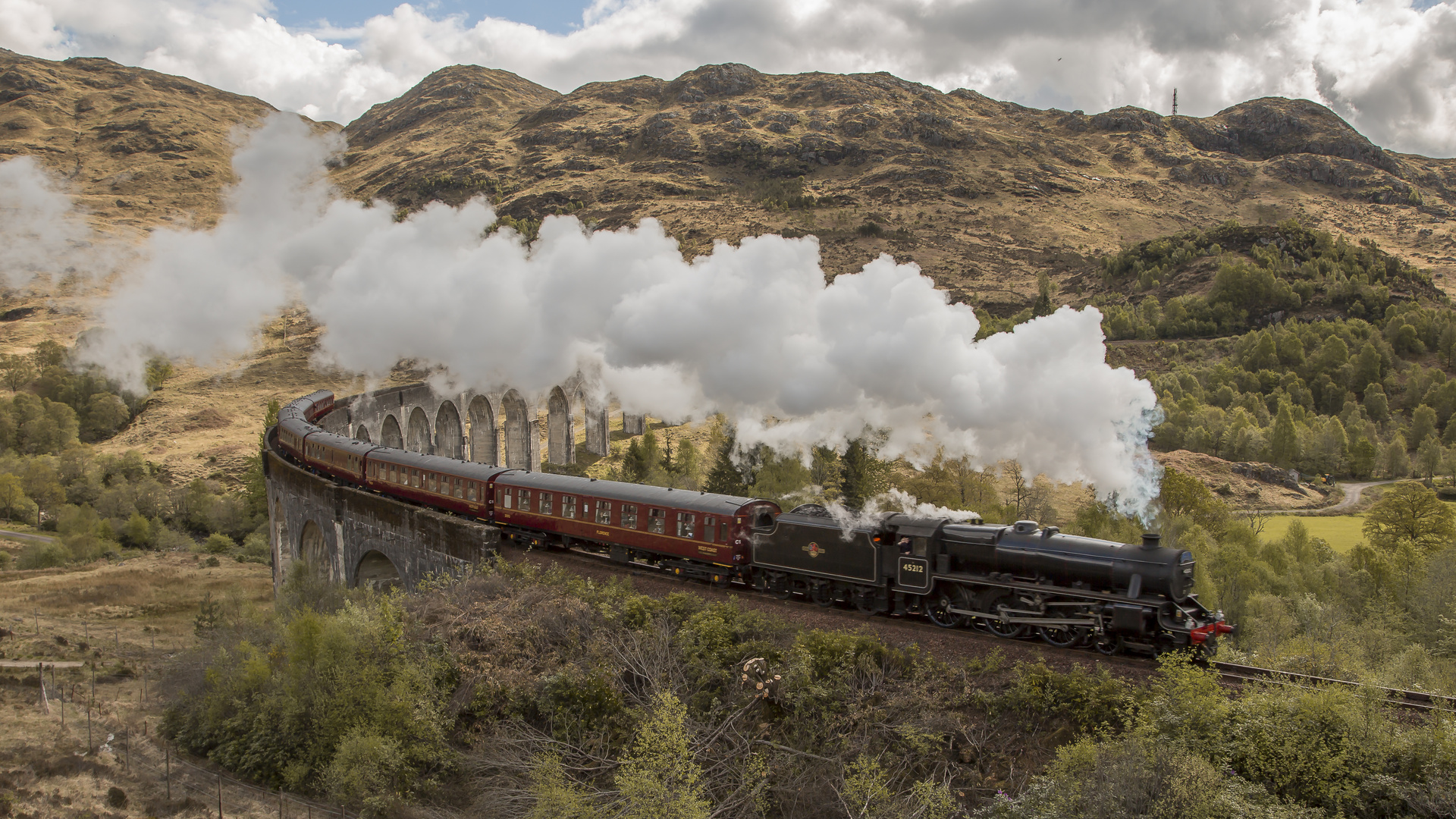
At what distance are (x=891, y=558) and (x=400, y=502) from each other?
2108 cm

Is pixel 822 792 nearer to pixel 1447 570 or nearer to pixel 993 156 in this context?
pixel 1447 570

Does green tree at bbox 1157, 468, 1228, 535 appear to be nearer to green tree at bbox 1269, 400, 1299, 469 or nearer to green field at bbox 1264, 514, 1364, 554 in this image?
green field at bbox 1264, 514, 1364, 554

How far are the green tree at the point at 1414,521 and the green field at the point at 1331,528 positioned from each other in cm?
419

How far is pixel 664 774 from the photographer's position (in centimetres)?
1596

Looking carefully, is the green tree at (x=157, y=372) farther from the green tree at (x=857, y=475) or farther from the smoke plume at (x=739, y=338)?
the green tree at (x=857, y=475)

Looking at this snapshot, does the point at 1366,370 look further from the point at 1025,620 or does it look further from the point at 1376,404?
the point at 1025,620

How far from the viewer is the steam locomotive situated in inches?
582

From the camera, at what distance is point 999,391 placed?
1825 cm

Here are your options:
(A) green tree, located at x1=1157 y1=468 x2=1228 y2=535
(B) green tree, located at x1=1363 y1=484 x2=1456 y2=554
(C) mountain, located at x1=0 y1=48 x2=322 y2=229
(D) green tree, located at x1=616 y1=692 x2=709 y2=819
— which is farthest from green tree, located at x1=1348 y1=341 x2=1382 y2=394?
(C) mountain, located at x1=0 y1=48 x2=322 y2=229

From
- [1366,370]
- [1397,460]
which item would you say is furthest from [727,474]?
[1366,370]

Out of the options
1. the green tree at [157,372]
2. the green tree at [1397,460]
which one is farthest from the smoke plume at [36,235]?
the green tree at [1397,460]

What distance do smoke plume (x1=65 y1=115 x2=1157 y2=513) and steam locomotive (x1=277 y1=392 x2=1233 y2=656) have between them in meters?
1.96

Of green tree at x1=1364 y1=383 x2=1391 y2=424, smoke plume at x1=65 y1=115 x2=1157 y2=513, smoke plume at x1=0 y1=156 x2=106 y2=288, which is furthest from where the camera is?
smoke plume at x1=0 y1=156 x2=106 y2=288

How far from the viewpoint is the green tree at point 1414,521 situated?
38.4 meters
